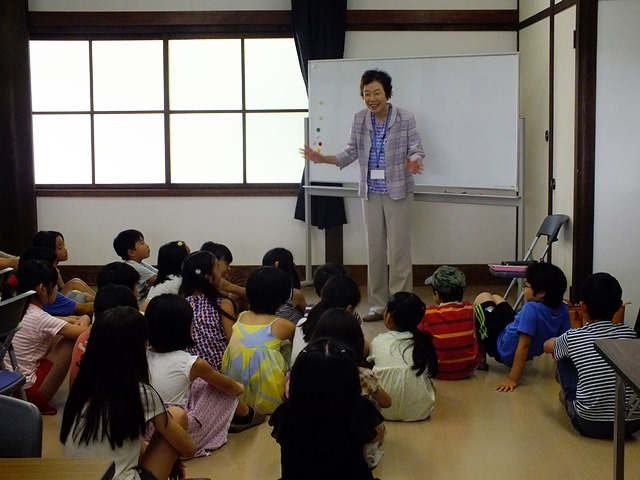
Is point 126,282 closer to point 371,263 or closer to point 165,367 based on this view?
point 165,367

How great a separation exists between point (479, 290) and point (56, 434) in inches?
146

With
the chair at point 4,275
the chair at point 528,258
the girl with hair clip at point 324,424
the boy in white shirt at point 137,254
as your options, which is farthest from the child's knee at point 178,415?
the chair at point 528,258

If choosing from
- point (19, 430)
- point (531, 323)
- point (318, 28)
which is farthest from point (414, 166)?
point (19, 430)

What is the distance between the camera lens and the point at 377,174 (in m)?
4.93

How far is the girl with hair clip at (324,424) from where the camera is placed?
189cm

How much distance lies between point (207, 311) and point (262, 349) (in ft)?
1.21

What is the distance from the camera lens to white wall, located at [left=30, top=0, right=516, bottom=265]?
6230 millimetres

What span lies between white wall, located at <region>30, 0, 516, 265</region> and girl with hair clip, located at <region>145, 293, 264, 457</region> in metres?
3.41

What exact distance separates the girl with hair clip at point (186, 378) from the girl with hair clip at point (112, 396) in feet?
1.45

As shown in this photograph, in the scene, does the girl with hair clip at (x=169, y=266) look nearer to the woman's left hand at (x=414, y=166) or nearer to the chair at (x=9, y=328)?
the chair at (x=9, y=328)

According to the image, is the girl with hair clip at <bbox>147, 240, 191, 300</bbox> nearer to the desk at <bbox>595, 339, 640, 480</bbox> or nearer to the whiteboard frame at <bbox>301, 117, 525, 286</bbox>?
the whiteboard frame at <bbox>301, 117, 525, 286</bbox>

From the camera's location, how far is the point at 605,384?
9.22 feet

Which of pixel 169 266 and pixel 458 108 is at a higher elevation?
pixel 458 108

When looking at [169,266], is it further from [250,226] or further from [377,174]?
[250,226]
